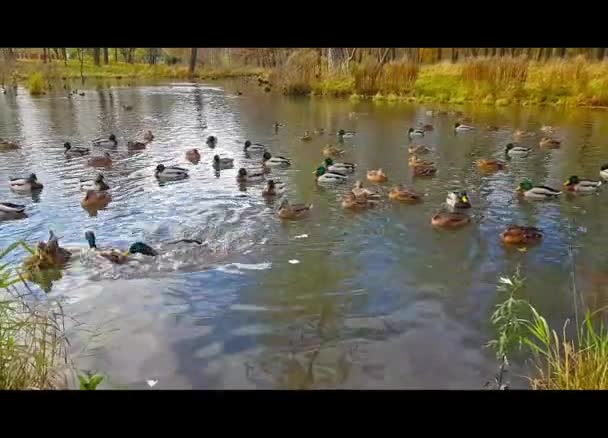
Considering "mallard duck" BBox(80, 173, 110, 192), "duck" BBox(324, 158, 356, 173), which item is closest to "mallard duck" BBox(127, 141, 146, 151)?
"mallard duck" BBox(80, 173, 110, 192)

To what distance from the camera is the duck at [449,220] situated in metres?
9.27

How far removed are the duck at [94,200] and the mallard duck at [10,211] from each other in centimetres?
116

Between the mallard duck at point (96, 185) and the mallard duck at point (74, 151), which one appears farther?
the mallard duck at point (74, 151)

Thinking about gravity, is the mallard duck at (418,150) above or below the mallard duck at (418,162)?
above

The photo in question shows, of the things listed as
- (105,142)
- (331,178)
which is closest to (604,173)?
(331,178)

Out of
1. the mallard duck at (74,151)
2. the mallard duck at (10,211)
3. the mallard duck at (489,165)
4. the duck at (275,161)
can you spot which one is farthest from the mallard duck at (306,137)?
the mallard duck at (10,211)

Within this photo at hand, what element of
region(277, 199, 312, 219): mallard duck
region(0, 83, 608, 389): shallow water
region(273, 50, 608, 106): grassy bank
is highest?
region(273, 50, 608, 106): grassy bank

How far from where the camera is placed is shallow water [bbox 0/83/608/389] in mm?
5359

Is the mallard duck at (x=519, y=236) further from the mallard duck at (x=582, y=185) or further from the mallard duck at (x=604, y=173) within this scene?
the mallard duck at (x=604, y=173)

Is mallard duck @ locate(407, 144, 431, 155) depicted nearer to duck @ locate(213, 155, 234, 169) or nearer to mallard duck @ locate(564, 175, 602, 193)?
mallard duck @ locate(564, 175, 602, 193)

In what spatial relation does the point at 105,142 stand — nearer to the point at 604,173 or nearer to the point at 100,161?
the point at 100,161

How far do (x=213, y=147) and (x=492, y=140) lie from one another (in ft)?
30.1

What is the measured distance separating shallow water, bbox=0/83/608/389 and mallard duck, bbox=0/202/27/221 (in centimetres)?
25
